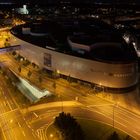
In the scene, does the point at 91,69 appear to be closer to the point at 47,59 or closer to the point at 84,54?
the point at 84,54

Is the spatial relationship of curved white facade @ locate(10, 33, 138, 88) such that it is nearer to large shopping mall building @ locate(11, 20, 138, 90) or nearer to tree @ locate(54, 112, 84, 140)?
large shopping mall building @ locate(11, 20, 138, 90)

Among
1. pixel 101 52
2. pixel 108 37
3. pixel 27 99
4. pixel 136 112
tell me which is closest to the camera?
pixel 136 112

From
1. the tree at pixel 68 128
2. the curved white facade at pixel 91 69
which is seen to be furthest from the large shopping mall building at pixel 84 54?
the tree at pixel 68 128

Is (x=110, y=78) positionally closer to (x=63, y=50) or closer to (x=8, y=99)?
(x=63, y=50)

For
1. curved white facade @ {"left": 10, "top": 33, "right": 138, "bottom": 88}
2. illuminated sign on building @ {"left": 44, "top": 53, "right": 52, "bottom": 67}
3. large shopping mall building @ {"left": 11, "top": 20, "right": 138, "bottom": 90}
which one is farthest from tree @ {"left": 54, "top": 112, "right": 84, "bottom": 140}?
illuminated sign on building @ {"left": 44, "top": 53, "right": 52, "bottom": 67}

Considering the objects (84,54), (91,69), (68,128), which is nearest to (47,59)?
(84,54)

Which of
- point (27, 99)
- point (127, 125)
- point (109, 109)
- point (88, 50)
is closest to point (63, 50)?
point (88, 50)
